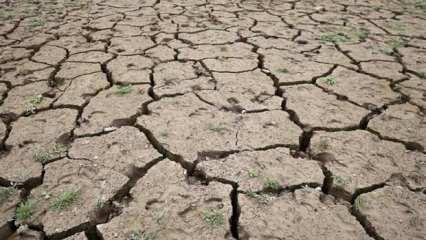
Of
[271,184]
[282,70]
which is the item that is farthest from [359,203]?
[282,70]

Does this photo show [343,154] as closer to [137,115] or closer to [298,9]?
[137,115]

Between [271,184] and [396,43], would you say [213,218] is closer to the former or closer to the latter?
[271,184]

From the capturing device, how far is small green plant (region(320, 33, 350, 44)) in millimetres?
2951

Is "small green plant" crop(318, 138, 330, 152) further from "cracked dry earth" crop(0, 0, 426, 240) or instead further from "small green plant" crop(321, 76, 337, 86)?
"small green plant" crop(321, 76, 337, 86)

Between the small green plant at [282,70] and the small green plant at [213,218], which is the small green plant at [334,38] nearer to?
the small green plant at [282,70]

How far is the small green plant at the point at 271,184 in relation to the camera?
1.41 meters

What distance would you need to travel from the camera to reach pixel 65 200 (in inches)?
52.9

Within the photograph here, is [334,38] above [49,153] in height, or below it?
above

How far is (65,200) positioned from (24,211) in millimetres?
144

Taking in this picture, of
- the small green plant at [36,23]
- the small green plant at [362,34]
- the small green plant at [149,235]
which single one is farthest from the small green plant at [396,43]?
the small green plant at [36,23]

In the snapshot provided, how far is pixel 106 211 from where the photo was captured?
132 cm

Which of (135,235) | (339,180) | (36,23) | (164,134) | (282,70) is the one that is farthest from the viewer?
(36,23)

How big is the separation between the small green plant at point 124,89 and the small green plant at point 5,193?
2.85 ft

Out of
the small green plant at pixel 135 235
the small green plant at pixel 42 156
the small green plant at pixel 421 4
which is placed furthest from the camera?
the small green plant at pixel 421 4
